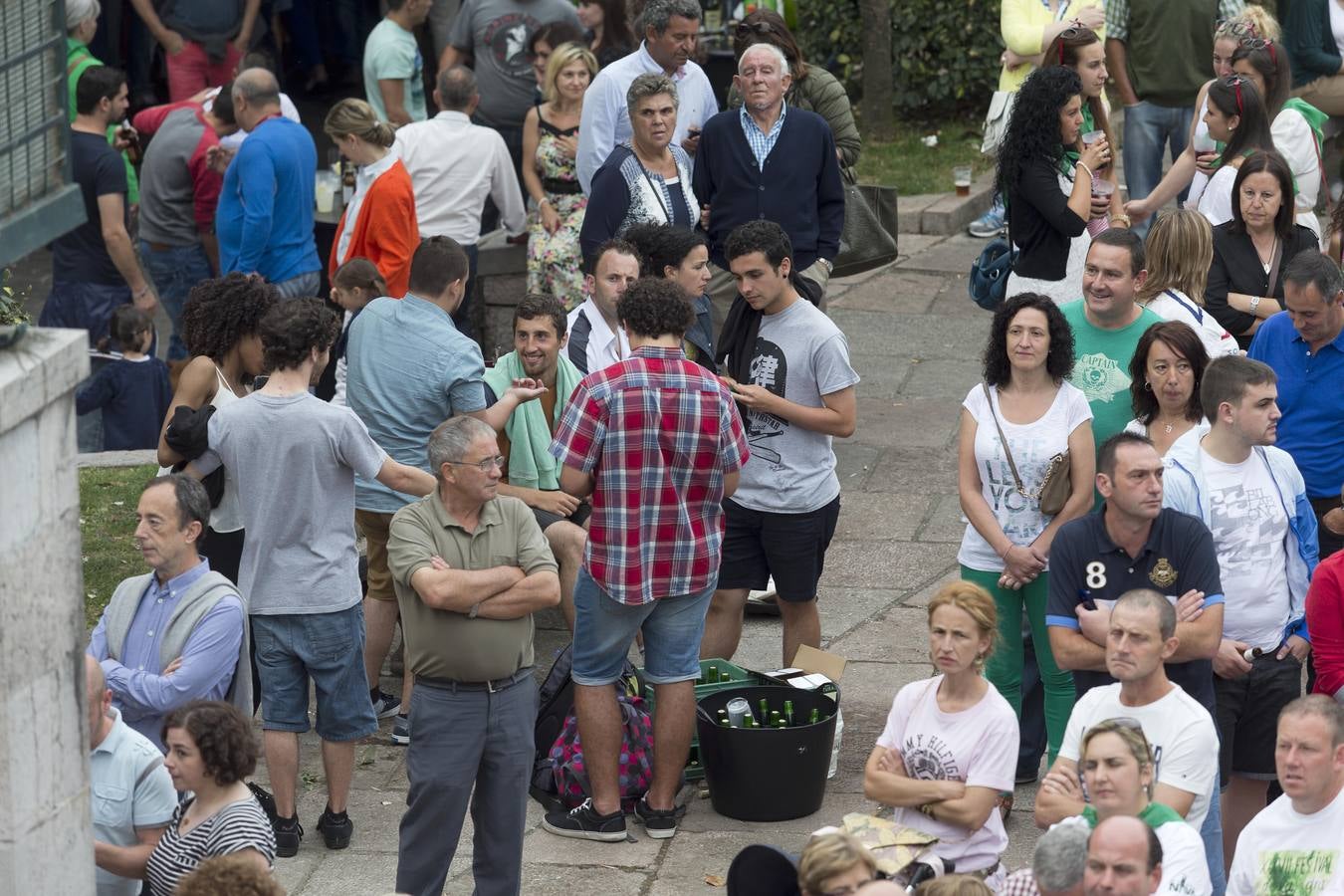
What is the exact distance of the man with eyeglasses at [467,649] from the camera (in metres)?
5.85

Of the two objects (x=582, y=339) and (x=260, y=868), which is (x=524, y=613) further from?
(x=582, y=339)

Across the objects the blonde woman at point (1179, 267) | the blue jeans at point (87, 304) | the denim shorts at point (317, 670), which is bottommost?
the blue jeans at point (87, 304)

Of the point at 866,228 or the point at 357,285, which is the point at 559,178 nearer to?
the point at 866,228

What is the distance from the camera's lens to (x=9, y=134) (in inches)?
182

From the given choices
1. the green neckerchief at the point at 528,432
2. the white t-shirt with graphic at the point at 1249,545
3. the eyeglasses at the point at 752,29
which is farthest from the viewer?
the eyeglasses at the point at 752,29

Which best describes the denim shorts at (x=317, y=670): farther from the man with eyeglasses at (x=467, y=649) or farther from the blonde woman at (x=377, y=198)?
the blonde woman at (x=377, y=198)

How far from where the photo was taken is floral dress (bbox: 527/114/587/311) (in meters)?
9.77

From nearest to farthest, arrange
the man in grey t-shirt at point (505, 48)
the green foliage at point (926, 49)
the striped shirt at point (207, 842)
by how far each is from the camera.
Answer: the striped shirt at point (207, 842)
the man in grey t-shirt at point (505, 48)
the green foliage at point (926, 49)

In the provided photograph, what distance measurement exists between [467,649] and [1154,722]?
205cm

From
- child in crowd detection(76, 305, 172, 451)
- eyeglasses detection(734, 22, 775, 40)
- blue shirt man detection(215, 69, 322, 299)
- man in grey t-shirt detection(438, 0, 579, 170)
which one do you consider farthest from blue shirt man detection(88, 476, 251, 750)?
man in grey t-shirt detection(438, 0, 579, 170)

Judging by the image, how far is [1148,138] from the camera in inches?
465

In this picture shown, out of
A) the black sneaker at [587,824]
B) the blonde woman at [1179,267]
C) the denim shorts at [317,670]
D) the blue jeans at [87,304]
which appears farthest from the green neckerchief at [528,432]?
the blue jeans at [87,304]

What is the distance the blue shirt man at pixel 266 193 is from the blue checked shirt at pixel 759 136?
2.55 m

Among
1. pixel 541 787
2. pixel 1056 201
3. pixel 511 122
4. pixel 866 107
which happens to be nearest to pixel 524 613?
pixel 541 787
